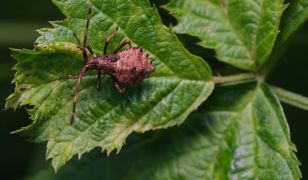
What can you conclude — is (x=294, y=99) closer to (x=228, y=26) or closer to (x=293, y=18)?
(x=293, y=18)

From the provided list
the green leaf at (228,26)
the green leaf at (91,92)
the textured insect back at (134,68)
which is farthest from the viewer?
the green leaf at (228,26)

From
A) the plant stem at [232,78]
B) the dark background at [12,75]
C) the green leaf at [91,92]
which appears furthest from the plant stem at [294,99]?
the dark background at [12,75]

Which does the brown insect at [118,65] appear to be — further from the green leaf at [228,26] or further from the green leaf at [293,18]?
the green leaf at [293,18]

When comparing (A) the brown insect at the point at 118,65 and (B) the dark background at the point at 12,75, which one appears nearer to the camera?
(A) the brown insect at the point at 118,65

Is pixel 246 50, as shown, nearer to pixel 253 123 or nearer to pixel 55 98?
pixel 253 123

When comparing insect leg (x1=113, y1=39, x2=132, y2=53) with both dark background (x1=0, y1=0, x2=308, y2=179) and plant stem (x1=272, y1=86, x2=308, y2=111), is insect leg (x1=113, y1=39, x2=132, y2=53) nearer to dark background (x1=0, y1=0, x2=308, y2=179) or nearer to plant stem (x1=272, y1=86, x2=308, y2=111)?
plant stem (x1=272, y1=86, x2=308, y2=111)

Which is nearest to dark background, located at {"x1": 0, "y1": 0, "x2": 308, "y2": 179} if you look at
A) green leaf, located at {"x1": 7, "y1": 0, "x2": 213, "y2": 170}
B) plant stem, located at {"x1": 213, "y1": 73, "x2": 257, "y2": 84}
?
plant stem, located at {"x1": 213, "y1": 73, "x2": 257, "y2": 84}

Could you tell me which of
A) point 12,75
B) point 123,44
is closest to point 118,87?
point 123,44

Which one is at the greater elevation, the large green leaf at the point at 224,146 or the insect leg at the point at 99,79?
the insect leg at the point at 99,79
